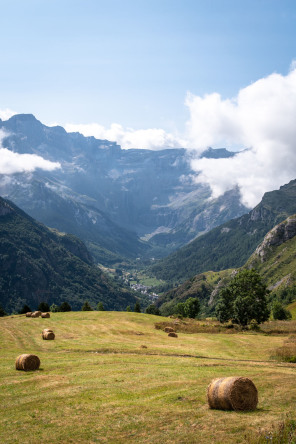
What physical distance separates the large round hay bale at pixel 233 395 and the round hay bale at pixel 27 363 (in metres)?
18.3

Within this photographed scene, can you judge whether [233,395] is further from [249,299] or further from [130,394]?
[249,299]

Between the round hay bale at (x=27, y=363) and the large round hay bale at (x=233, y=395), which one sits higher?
the large round hay bale at (x=233, y=395)

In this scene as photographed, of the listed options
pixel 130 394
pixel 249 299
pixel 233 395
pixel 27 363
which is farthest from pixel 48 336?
pixel 249 299

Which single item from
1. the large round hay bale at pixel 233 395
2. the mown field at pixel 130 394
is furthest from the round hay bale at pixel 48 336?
the large round hay bale at pixel 233 395

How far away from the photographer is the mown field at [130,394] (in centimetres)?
1572

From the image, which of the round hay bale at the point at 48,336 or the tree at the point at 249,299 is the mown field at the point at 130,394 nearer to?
the round hay bale at the point at 48,336

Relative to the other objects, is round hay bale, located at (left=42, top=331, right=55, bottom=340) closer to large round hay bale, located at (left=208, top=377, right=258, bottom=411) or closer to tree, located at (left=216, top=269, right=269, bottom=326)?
large round hay bale, located at (left=208, top=377, right=258, bottom=411)

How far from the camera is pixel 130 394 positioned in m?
22.2

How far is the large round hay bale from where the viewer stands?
1800cm

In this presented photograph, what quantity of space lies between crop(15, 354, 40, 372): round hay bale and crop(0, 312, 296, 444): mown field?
757mm

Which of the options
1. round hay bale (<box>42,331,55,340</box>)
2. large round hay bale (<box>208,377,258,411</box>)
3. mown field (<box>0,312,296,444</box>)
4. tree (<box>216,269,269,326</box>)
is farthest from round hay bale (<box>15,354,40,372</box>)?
tree (<box>216,269,269,326</box>)

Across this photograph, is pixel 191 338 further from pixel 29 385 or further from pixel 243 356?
pixel 29 385

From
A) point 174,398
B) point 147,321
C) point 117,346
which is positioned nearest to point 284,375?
point 174,398

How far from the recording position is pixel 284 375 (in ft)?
84.8
